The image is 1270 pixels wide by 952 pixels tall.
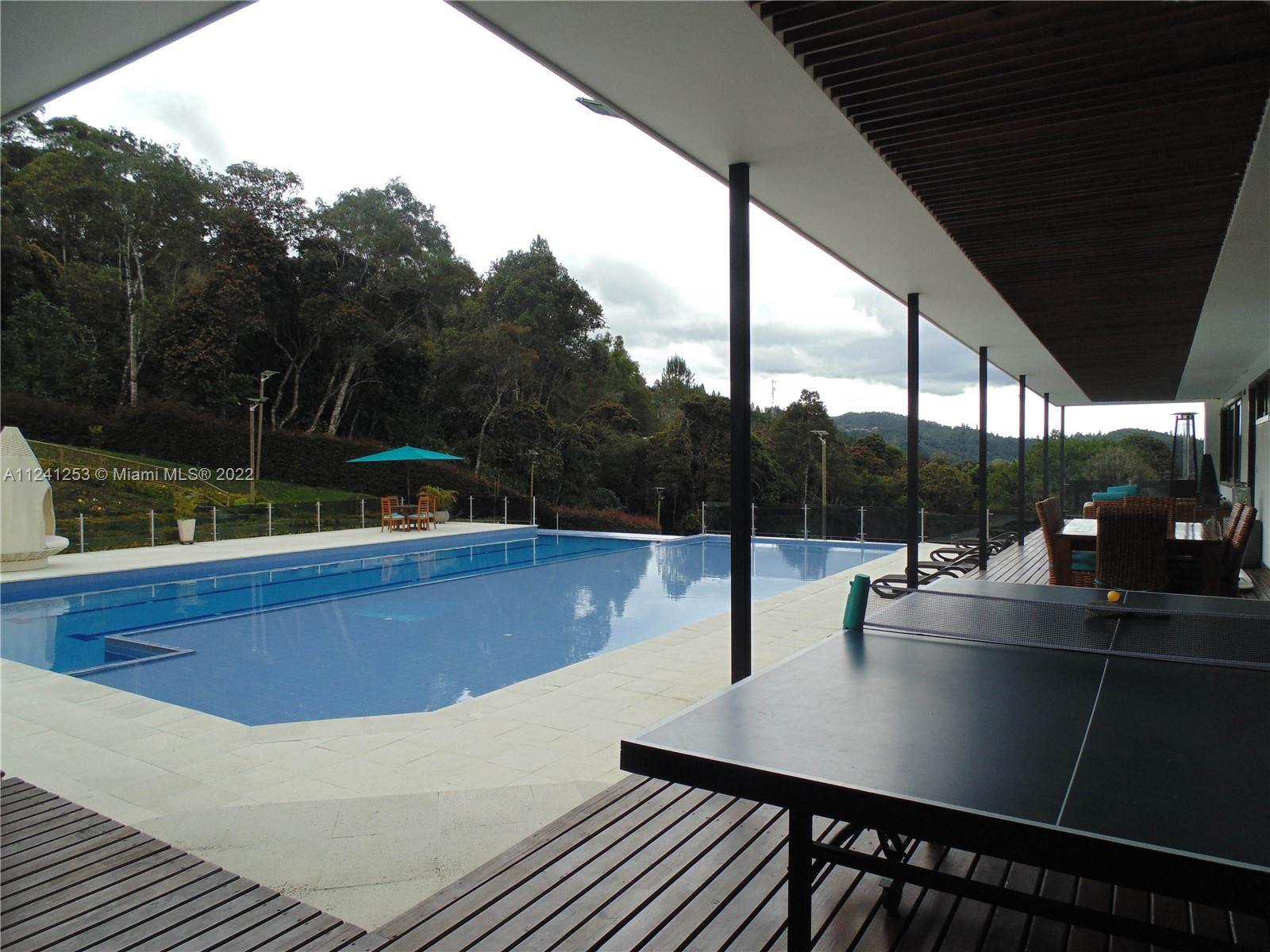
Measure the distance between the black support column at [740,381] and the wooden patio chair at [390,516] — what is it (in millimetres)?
14493

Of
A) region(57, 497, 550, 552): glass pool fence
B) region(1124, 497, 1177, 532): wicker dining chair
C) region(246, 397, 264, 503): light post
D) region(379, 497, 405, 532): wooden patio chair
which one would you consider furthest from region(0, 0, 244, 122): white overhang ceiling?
region(246, 397, 264, 503): light post

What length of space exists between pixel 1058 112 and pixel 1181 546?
4078 millimetres

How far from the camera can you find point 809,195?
3.98 meters

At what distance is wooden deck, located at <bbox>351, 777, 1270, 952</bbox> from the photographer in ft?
6.71


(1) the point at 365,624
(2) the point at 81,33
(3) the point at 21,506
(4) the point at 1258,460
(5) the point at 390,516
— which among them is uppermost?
(2) the point at 81,33

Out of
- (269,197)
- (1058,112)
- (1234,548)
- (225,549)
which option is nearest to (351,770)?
(1058,112)

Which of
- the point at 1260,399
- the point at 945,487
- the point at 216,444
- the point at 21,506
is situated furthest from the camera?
the point at 945,487

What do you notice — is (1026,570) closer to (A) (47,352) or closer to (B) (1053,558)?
(B) (1053,558)

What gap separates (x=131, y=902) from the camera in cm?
233

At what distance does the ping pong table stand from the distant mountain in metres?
26.0

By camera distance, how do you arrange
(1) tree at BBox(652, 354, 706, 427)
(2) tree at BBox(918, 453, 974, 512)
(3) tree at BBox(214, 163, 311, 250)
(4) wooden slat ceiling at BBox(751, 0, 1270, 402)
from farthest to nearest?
(1) tree at BBox(652, 354, 706, 427)
(2) tree at BBox(918, 453, 974, 512)
(3) tree at BBox(214, 163, 311, 250)
(4) wooden slat ceiling at BBox(751, 0, 1270, 402)

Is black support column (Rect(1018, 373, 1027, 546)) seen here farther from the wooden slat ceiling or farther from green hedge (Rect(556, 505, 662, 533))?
green hedge (Rect(556, 505, 662, 533))

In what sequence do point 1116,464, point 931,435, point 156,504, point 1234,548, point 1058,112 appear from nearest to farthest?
point 1058,112 → point 1234,548 → point 156,504 → point 1116,464 → point 931,435

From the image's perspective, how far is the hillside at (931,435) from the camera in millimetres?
29609
